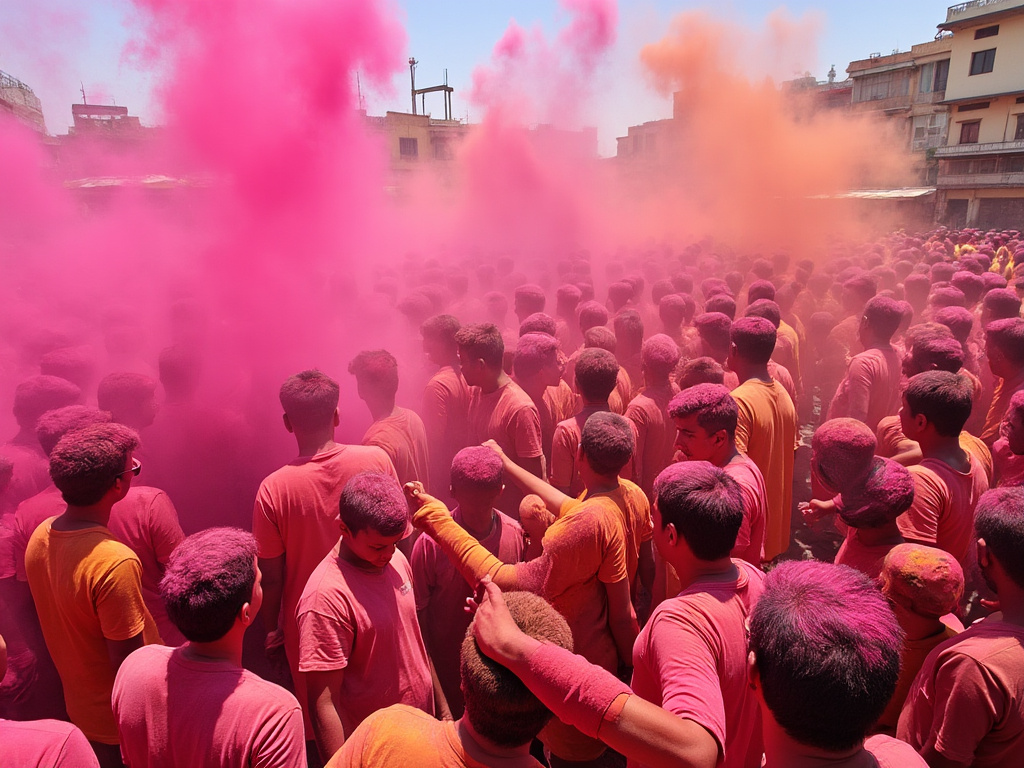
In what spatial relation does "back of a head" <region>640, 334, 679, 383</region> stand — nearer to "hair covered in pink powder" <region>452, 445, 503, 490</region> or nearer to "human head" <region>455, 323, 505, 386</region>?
"human head" <region>455, 323, 505, 386</region>

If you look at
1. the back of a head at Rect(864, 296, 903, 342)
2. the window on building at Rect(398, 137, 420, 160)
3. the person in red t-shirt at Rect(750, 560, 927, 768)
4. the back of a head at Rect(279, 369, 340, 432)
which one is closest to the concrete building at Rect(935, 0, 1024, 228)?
the window on building at Rect(398, 137, 420, 160)

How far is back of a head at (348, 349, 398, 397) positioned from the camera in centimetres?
379

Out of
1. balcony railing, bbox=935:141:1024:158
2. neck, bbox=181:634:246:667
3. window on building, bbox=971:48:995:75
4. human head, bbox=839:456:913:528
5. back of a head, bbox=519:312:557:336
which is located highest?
window on building, bbox=971:48:995:75

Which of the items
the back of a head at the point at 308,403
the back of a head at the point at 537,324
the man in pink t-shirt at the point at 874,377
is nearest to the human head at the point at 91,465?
the back of a head at the point at 308,403

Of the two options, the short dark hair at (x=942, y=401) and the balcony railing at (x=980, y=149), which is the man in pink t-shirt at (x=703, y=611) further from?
the balcony railing at (x=980, y=149)

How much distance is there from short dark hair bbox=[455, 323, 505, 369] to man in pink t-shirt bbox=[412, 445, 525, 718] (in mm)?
1256

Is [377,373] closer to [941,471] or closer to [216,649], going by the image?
[216,649]

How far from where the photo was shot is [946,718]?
5.88 ft

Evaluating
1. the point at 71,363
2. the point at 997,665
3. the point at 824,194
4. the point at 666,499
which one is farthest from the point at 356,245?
the point at 824,194

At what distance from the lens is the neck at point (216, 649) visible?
180 centimetres

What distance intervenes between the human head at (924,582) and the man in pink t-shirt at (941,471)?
26.7 inches

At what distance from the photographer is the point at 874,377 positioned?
15.8 feet

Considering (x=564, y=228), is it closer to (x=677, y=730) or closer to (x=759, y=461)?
(x=759, y=461)

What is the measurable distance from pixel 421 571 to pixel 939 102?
46149 mm
